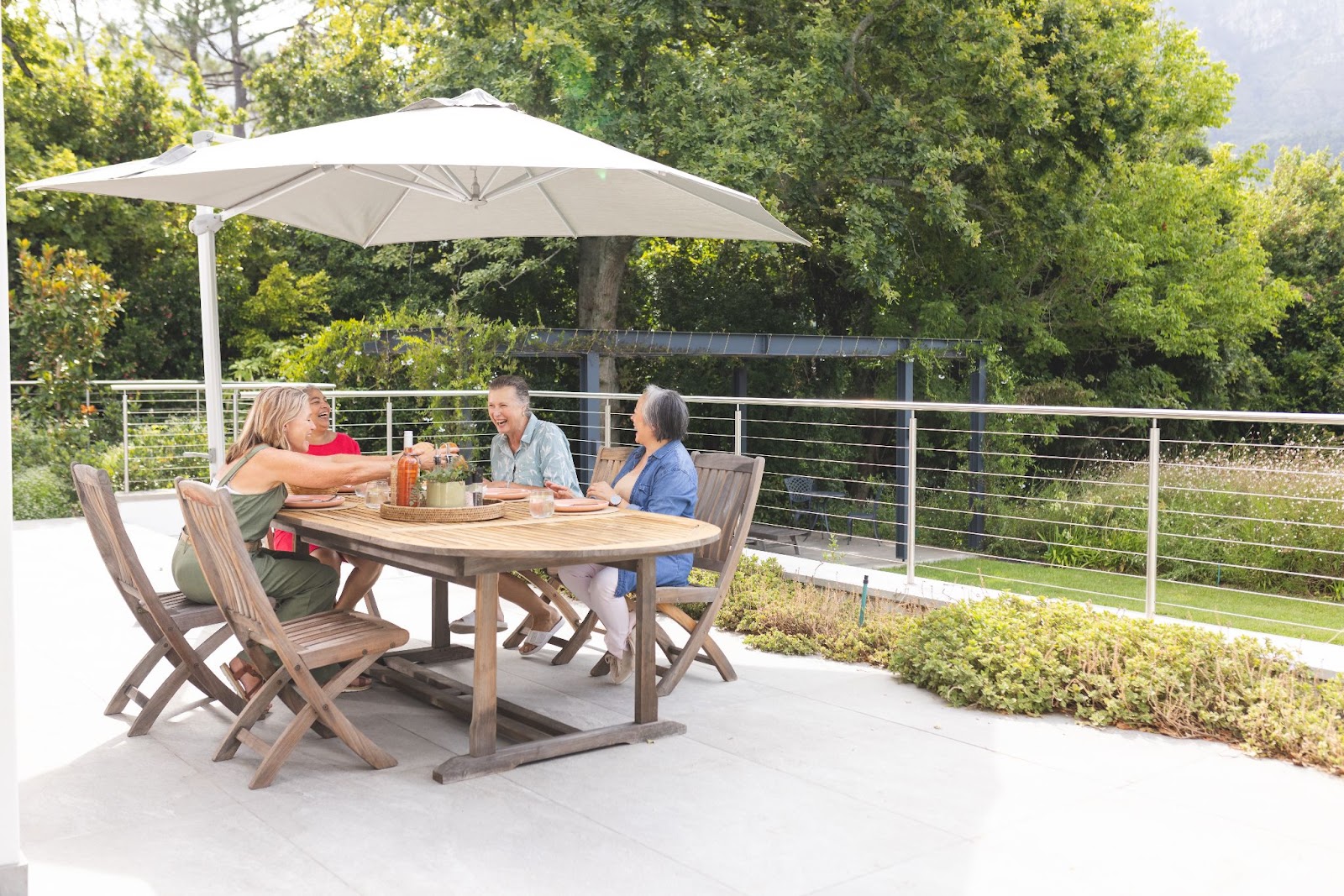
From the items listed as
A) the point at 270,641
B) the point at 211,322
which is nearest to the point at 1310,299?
the point at 211,322

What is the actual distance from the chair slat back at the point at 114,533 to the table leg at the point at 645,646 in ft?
5.39

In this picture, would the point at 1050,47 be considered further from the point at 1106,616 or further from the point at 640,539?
the point at 640,539

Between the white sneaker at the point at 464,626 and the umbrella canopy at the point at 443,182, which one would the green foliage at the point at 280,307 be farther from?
the white sneaker at the point at 464,626

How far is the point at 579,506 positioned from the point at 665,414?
592 mm

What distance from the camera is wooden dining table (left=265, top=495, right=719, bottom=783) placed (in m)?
3.66

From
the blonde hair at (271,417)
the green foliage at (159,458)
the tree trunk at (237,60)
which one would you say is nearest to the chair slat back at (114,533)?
the blonde hair at (271,417)

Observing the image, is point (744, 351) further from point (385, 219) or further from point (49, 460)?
point (385, 219)

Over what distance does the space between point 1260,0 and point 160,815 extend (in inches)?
4452

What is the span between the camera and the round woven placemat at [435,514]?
4156 mm

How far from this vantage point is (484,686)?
3.79 m

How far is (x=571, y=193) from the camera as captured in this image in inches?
217

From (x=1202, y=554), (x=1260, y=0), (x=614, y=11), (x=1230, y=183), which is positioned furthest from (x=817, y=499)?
(x=1260, y=0)

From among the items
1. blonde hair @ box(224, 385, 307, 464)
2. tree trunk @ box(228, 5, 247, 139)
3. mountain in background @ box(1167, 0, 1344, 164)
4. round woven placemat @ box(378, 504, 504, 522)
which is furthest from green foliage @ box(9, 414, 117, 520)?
mountain in background @ box(1167, 0, 1344, 164)

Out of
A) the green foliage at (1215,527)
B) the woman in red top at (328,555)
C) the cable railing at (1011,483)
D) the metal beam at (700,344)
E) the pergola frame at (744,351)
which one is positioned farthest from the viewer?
the pergola frame at (744,351)
